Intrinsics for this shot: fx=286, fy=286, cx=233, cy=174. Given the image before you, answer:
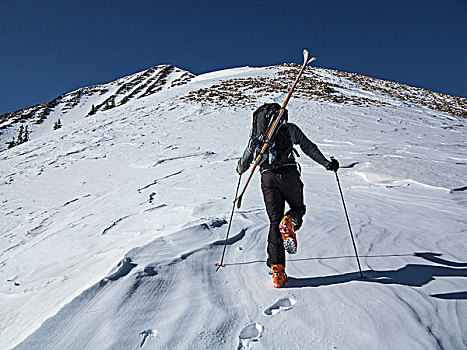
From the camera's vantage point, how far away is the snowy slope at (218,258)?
1913mm

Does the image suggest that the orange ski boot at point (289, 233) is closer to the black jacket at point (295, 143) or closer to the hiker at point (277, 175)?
the hiker at point (277, 175)

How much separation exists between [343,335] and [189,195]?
419cm

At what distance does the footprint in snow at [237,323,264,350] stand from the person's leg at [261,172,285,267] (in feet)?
2.25

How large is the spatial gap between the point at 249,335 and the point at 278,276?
0.68 m

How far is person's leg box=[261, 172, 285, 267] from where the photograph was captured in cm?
259

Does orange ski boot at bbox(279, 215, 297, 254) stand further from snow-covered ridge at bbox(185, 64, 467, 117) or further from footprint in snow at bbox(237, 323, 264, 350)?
snow-covered ridge at bbox(185, 64, 467, 117)

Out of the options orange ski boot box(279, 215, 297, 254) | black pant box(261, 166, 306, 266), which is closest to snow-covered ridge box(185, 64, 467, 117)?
black pant box(261, 166, 306, 266)

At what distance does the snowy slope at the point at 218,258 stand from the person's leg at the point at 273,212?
278 mm

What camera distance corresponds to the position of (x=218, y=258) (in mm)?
3049

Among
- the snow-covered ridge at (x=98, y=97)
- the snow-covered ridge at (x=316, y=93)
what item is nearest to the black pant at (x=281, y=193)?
the snow-covered ridge at (x=316, y=93)

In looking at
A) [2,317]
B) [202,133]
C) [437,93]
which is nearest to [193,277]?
[2,317]

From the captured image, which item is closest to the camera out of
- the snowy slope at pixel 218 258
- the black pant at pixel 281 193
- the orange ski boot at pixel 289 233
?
the snowy slope at pixel 218 258

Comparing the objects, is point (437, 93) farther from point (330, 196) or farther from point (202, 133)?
point (330, 196)

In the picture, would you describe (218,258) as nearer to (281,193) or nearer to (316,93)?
(281,193)
